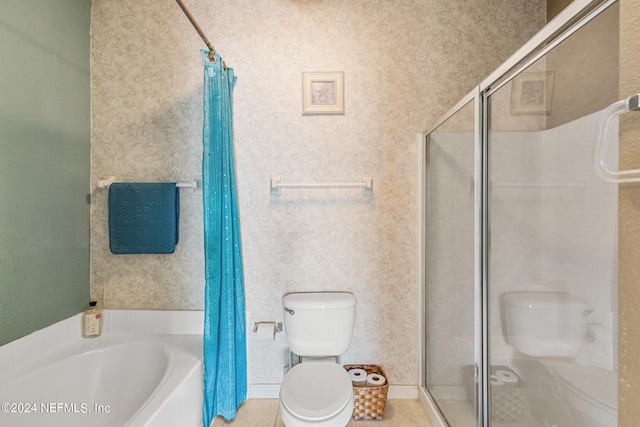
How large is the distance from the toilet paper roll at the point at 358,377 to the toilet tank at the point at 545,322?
92 cm

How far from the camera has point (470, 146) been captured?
3.93 feet

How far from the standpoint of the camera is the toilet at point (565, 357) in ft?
2.25

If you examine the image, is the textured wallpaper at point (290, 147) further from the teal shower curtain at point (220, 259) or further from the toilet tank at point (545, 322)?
the toilet tank at point (545, 322)

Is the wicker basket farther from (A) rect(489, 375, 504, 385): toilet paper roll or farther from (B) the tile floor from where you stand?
(A) rect(489, 375, 504, 385): toilet paper roll

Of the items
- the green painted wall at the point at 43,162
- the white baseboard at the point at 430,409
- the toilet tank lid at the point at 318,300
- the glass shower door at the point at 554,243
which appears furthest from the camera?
the toilet tank lid at the point at 318,300

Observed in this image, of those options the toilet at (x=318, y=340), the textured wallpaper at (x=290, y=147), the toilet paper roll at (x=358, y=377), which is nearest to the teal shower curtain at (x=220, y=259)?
the textured wallpaper at (x=290, y=147)

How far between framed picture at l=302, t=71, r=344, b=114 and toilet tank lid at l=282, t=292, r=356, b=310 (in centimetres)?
115

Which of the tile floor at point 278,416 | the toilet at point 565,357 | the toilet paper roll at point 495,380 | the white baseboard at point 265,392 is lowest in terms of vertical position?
the tile floor at point 278,416

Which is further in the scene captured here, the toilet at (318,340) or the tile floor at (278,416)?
the tile floor at (278,416)

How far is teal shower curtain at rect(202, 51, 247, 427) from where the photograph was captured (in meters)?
1.38

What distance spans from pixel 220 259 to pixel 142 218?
2.16 feet

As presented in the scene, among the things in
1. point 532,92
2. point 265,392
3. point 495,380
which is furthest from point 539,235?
point 265,392

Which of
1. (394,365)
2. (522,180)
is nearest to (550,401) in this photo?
(522,180)

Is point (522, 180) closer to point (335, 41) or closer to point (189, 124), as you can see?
point (335, 41)
